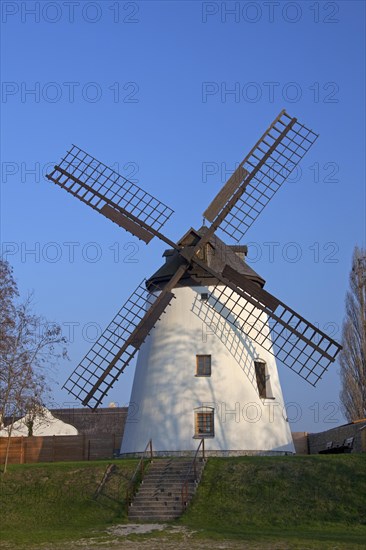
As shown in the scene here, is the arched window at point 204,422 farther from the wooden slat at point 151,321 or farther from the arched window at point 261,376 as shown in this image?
the wooden slat at point 151,321

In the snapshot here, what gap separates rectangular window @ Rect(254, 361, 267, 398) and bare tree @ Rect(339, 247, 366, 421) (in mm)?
12981

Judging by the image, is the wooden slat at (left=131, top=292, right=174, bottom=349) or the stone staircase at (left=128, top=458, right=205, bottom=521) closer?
the stone staircase at (left=128, top=458, right=205, bottom=521)

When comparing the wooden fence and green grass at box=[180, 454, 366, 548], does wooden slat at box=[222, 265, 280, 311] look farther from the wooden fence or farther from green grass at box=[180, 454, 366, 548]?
the wooden fence

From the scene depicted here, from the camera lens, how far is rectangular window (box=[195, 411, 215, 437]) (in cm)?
2853

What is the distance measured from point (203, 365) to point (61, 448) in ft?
32.6

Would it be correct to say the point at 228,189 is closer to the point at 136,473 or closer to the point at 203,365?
the point at 203,365

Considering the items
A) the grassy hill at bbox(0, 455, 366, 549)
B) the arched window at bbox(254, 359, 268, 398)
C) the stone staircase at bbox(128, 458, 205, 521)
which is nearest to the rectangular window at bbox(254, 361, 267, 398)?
the arched window at bbox(254, 359, 268, 398)

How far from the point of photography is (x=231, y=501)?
24.2 meters

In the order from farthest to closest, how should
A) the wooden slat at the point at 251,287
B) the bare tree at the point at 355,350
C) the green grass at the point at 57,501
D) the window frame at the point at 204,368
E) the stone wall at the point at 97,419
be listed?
1. the stone wall at the point at 97,419
2. the bare tree at the point at 355,350
3. the window frame at the point at 204,368
4. the wooden slat at the point at 251,287
5. the green grass at the point at 57,501

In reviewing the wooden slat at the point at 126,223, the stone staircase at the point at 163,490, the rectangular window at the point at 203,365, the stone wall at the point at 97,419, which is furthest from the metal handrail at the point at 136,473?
the stone wall at the point at 97,419

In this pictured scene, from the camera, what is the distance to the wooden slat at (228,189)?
29172 millimetres

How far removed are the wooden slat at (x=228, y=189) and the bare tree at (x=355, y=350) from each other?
1535cm

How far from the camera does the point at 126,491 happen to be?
1005 inches

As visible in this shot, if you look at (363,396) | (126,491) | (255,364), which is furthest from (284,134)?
(363,396)
